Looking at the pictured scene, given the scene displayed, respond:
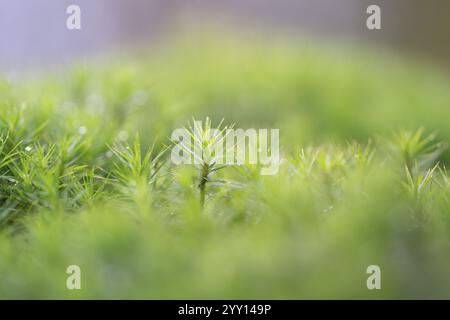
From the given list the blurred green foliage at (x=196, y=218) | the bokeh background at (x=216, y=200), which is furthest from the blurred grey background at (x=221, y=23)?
the blurred green foliage at (x=196, y=218)

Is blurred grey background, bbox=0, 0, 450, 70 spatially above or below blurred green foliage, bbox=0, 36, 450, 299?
above

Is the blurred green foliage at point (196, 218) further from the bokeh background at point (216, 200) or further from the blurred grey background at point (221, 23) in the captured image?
the blurred grey background at point (221, 23)

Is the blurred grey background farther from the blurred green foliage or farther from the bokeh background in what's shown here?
the blurred green foliage

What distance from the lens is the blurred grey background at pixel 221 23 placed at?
1.65m

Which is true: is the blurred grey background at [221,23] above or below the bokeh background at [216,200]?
above

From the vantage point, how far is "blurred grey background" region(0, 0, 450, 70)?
1.65 m

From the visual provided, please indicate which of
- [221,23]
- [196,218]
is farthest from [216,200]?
[221,23]

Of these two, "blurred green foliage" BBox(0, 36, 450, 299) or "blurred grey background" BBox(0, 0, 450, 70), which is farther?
"blurred grey background" BBox(0, 0, 450, 70)

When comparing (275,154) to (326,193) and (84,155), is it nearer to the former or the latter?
(326,193)

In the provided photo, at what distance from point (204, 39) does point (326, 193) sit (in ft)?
3.55

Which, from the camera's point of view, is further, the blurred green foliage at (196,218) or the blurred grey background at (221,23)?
the blurred grey background at (221,23)

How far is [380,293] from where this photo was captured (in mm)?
372

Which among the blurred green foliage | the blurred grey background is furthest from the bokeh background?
the blurred grey background

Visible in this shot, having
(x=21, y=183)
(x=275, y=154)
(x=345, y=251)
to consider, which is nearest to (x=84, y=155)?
(x=21, y=183)
